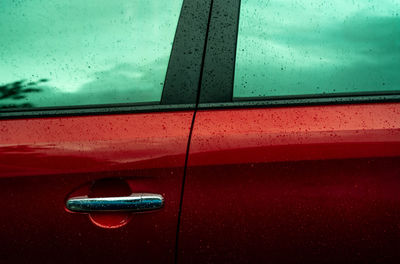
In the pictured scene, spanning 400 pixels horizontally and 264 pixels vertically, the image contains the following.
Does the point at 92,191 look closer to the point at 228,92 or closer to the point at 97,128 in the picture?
the point at 97,128

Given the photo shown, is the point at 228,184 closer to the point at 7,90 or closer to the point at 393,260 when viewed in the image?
the point at 393,260

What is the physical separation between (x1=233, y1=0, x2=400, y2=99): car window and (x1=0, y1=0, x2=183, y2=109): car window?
222mm

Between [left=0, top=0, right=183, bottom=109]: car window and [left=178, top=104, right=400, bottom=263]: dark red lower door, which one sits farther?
[left=0, top=0, right=183, bottom=109]: car window

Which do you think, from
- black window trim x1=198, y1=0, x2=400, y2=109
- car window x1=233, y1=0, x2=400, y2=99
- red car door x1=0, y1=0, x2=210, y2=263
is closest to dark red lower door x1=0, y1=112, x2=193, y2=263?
red car door x1=0, y1=0, x2=210, y2=263

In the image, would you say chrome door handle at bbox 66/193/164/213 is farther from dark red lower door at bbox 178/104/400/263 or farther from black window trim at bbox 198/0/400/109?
black window trim at bbox 198/0/400/109

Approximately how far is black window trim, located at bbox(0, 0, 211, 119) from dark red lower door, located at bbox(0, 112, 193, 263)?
59 mm

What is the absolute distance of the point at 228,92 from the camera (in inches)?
53.4

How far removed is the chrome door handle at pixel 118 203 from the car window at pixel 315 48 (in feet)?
1.15

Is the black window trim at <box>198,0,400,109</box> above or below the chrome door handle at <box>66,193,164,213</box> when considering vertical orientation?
above

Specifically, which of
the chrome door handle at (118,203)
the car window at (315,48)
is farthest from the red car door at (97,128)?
the car window at (315,48)

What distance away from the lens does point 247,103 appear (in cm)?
134

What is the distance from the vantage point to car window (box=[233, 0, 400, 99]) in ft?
4.50

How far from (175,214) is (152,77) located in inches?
14.4

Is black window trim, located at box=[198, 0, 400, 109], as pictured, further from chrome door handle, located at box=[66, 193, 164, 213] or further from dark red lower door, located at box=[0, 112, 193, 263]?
chrome door handle, located at box=[66, 193, 164, 213]
